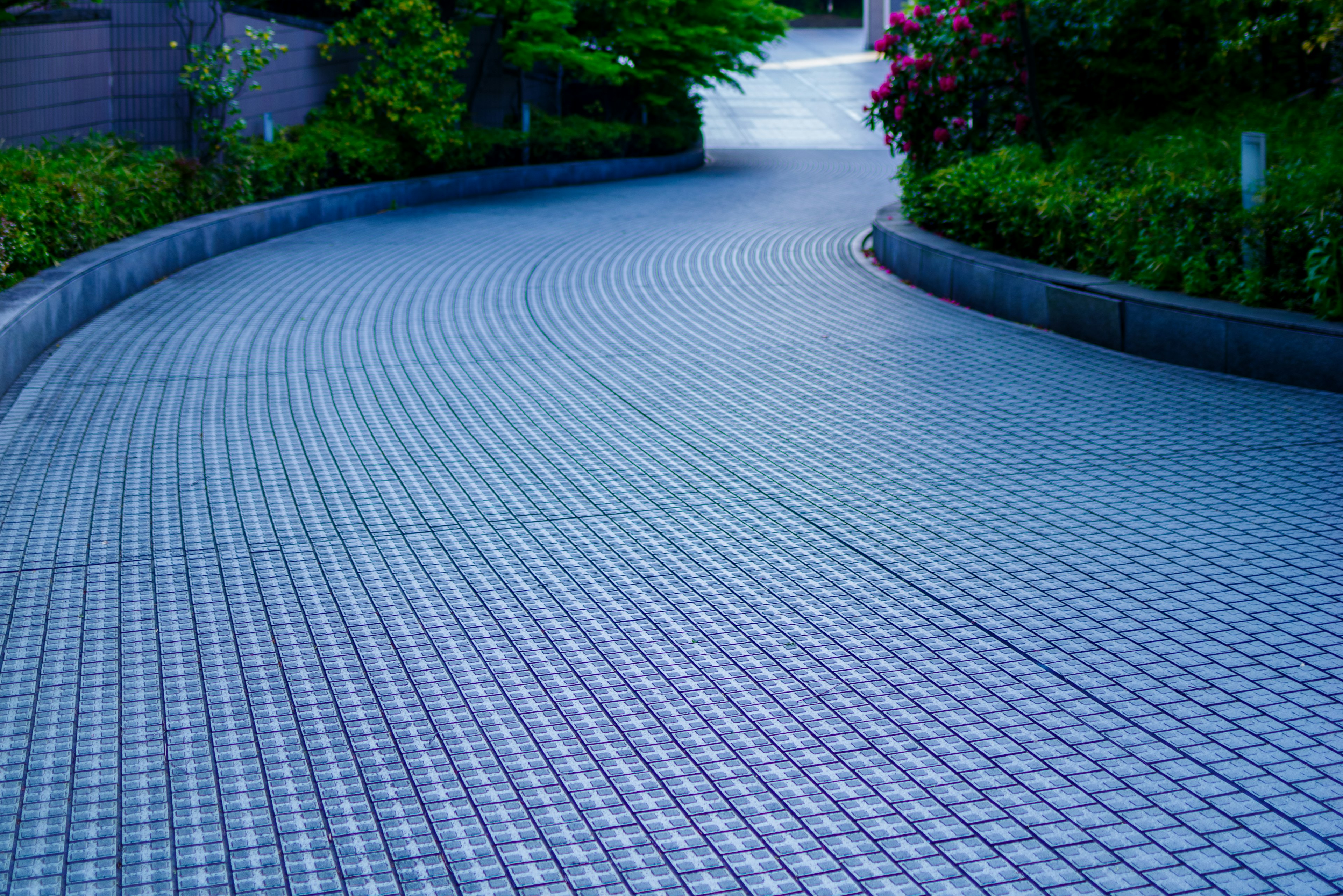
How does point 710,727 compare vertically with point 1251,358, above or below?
below

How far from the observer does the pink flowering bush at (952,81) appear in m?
11.5

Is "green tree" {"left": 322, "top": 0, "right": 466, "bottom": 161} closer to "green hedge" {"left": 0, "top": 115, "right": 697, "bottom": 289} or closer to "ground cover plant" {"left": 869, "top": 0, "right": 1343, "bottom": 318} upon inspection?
"green hedge" {"left": 0, "top": 115, "right": 697, "bottom": 289}

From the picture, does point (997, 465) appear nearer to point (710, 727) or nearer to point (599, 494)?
point (599, 494)

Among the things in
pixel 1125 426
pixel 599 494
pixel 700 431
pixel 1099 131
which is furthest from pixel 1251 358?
pixel 1099 131

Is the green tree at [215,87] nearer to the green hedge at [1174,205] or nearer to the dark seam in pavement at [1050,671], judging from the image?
the green hedge at [1174,205]

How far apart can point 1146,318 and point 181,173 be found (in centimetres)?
866

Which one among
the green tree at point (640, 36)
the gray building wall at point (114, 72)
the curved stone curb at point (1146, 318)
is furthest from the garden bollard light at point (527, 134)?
the curved stone curb at point (1146, 318)

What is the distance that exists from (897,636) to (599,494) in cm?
176

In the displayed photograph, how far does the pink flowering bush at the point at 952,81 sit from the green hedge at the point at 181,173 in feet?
21.1

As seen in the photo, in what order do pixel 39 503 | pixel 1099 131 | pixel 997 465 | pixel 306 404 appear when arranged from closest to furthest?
pixel 39 503 < pixel 997 465 < pixel 306 404 < pixel 1099 131

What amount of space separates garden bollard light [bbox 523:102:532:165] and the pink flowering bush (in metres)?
8.04

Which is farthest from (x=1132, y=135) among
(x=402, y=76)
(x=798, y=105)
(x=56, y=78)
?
(x=798, y=105)

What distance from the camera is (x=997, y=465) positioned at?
5.67 m

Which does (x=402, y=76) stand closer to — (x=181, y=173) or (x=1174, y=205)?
(x=181, y=173)
